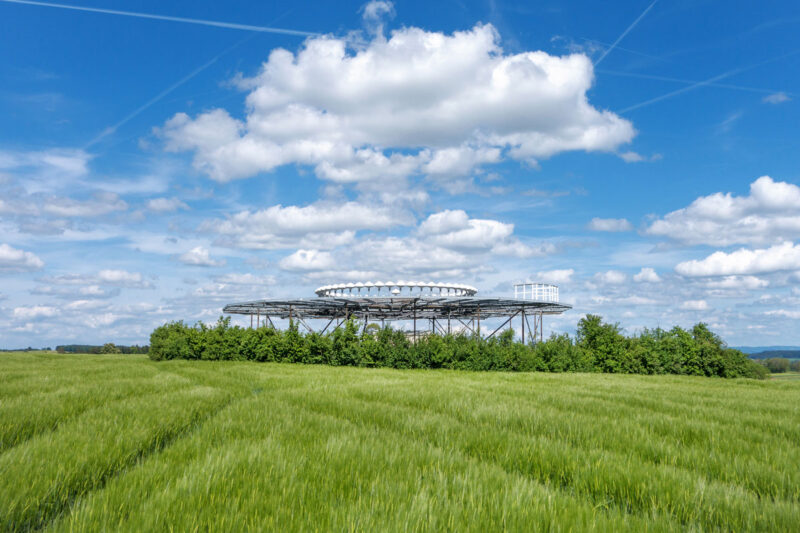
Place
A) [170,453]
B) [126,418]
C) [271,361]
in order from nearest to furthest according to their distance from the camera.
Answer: [170,453] → [126,418] → [271,361]

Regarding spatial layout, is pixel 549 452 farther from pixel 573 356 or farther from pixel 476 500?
pixel 573 356

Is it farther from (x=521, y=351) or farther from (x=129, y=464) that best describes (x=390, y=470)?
(x=521, y=351)

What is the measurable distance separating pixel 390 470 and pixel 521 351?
59.4 ft

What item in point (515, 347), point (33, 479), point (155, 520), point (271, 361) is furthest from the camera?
point (271, 361)

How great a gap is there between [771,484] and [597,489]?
1.64 meters

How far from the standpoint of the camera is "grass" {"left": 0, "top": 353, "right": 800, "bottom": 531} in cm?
275

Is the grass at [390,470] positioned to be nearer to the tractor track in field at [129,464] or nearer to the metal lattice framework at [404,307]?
the tractor track in field at [129,464]

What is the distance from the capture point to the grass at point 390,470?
2750mm

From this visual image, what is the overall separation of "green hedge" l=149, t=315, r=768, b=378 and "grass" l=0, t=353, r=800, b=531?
13415 mm

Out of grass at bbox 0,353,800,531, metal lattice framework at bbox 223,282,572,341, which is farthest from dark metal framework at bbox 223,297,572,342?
grass at bbox 0,353,800,531

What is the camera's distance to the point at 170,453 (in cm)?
421

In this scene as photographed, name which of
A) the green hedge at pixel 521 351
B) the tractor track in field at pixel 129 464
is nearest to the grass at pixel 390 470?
the tractor track in field at pixel 129 464

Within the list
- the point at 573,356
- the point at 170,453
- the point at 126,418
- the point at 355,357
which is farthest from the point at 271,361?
the point at 170,453

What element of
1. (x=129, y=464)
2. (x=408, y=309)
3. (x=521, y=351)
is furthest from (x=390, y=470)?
(x=408, y=309)
